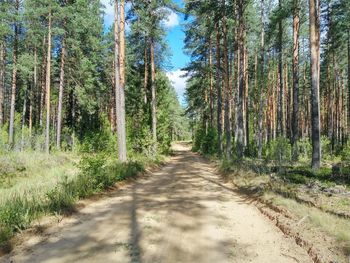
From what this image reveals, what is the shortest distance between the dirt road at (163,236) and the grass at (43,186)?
0.50 metres

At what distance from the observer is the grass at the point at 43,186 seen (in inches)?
259

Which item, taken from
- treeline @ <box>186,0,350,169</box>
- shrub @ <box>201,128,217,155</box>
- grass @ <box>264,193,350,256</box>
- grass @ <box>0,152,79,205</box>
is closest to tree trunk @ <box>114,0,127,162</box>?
grass @ <box>0,152,79,205</box>

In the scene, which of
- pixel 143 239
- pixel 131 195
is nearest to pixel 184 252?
pixel 143 239

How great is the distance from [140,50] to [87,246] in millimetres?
28822

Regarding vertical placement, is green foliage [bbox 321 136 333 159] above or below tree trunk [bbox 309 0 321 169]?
below

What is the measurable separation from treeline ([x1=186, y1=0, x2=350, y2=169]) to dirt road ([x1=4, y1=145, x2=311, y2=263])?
22.5 feet

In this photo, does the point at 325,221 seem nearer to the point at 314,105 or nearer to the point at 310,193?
the point at 310,193

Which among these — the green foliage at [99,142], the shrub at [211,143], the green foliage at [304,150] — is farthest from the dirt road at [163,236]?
the shrub at [211,143]

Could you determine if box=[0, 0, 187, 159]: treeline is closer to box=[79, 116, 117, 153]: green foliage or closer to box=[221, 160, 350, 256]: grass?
box=[79, 116, 117, 153]: green foliage

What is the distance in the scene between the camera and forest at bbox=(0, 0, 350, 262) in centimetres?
958

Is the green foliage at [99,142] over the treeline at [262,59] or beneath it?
beneath

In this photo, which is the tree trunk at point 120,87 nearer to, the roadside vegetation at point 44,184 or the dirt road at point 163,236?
the roadside vegetation at point 44,184

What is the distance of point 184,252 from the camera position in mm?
5566

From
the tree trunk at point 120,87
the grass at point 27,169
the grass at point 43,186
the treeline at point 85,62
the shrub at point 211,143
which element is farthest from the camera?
the shrub at point 211,143
